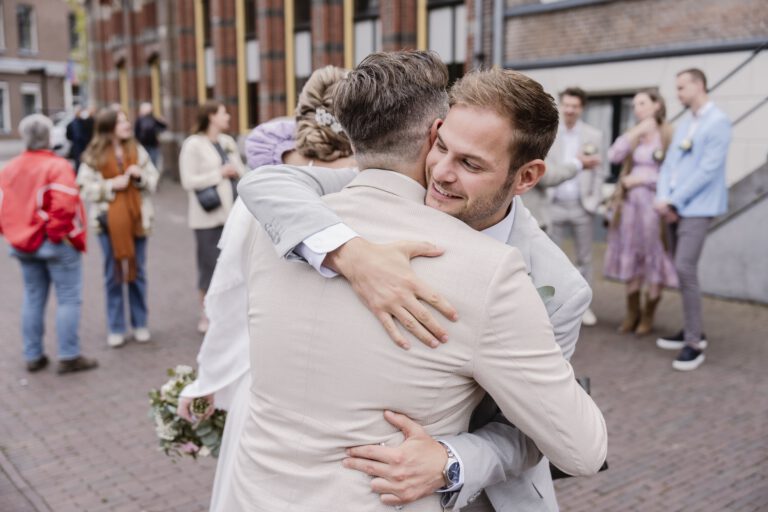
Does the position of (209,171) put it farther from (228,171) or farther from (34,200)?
(34,200)

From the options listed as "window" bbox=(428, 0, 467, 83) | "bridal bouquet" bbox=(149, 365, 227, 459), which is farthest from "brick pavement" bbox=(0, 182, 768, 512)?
"window" bbox=(428, 0, 467, 83)

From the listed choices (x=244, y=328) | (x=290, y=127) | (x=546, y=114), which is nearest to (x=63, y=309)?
(x=290, y=127)

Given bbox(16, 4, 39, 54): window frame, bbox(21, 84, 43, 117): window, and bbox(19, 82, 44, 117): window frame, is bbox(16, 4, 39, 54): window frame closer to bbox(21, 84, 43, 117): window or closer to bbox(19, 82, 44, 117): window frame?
bbox(19, 82, 44, 117): window frame

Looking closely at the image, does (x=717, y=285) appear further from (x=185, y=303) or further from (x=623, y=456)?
(x=185, y=303)

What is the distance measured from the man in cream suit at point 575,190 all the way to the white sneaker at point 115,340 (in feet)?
13.1

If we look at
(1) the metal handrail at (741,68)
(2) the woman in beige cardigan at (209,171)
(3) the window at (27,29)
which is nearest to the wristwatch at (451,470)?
(2) the woman in beige cardigan at (209,171)

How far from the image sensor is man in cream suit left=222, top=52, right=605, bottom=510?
1405mm

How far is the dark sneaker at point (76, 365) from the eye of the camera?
20.3 feet

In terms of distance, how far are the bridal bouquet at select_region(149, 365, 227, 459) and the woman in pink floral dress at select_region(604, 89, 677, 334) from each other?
4.96 meters

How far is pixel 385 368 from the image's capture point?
1.43 meters

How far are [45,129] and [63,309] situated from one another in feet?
4.79

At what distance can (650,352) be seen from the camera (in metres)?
6.57

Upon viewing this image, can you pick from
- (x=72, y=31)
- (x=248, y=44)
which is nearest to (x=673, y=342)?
(x=248, y=44)

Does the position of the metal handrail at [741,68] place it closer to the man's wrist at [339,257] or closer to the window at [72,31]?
the man's wrist at [339,257]
